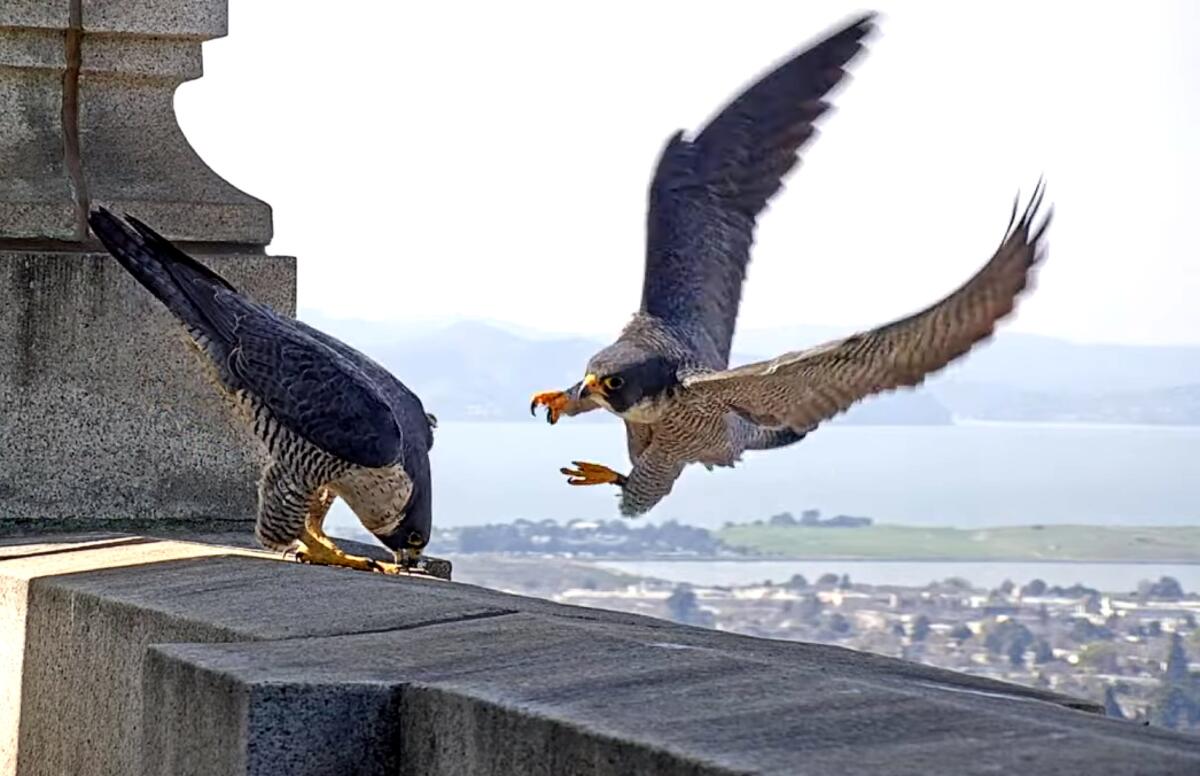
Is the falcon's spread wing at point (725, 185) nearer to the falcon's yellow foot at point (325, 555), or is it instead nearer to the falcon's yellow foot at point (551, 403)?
the falcon's yellow foot at point (551, 403)

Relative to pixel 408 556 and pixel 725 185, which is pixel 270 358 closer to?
pixel 408 556

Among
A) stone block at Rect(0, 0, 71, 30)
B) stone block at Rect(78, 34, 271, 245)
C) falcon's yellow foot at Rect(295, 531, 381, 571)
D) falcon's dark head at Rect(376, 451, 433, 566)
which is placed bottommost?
falcon's yellow foot at Rect(295, 531, 381, 571)

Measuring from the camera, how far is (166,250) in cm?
614

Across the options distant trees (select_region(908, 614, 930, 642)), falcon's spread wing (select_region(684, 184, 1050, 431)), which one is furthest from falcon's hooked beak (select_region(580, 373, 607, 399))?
distant trees (select_region(908, 614, 930, 642))

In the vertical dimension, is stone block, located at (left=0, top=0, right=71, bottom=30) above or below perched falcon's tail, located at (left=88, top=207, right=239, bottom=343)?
above

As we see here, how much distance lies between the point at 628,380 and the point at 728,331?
1.15 metres

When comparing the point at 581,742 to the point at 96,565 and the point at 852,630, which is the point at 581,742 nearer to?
the point at 96,565

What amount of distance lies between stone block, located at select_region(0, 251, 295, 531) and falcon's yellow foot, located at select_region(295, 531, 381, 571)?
0.38 metres

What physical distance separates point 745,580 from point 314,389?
101ft

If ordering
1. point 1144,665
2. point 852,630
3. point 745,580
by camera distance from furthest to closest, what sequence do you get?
1. point 745,580
2. point 852,630
3. point 1144,665

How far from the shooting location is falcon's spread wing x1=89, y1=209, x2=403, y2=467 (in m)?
6.03

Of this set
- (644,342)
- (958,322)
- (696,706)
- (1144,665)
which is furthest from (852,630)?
(696,706)

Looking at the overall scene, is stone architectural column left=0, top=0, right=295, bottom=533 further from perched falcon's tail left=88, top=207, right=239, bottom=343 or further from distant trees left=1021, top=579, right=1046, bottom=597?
distant trees left=1021, top=579, right=1046, bottom=597

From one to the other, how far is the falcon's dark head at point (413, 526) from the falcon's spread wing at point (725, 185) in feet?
9.36
